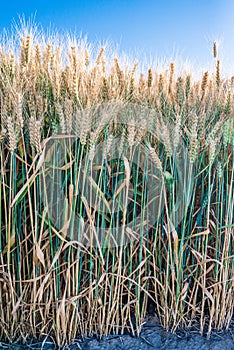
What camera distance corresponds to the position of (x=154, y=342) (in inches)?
65.5

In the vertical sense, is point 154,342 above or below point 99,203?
below

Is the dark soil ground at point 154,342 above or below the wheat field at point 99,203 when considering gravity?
below

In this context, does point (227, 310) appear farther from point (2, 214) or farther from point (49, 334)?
point (2, 214)

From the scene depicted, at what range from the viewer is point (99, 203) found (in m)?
1.52

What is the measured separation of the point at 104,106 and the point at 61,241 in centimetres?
55

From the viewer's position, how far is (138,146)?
5.56 ft

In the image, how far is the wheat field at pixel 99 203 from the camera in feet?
4.95

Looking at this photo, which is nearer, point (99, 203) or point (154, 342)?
point (99, 203)

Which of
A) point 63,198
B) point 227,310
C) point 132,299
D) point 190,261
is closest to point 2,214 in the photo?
point 63,198

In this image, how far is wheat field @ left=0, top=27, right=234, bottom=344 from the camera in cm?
151

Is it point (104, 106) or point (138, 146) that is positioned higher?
point (104, 106)

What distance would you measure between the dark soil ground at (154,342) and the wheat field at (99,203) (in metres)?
0.04

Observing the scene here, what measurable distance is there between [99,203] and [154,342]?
2.06ft

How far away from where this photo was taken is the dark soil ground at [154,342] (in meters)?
1.60
